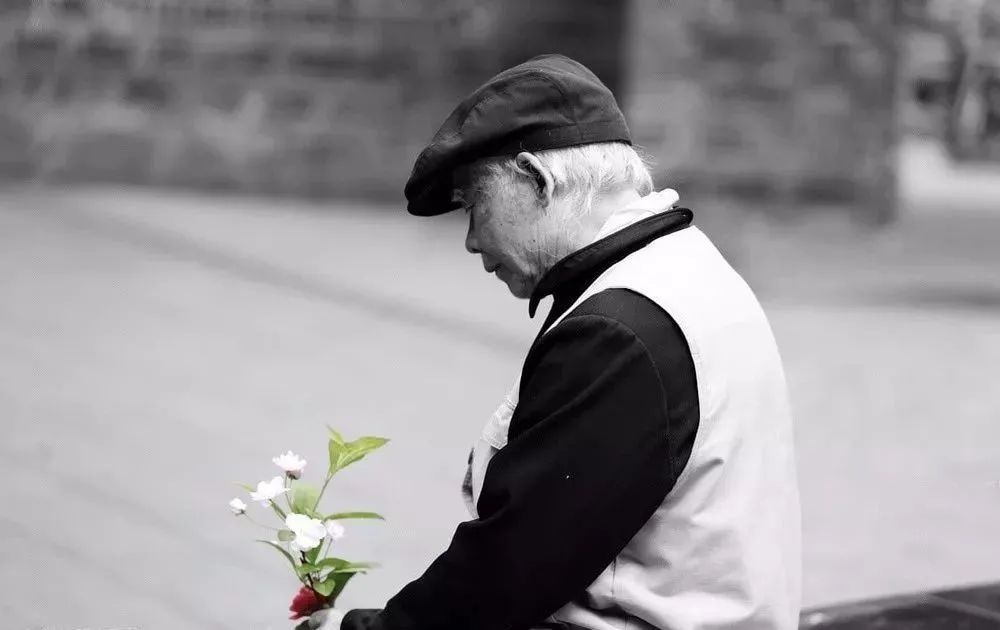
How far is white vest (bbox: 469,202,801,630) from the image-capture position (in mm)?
1947

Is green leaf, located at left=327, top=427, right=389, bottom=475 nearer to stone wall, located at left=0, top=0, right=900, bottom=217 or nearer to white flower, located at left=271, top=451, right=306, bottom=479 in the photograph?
white flower, located at left=271, top=451, right=306, bottom=479

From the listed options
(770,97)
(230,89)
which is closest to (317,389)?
(230,89)

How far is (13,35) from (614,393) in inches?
377

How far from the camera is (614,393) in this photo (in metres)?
1.87

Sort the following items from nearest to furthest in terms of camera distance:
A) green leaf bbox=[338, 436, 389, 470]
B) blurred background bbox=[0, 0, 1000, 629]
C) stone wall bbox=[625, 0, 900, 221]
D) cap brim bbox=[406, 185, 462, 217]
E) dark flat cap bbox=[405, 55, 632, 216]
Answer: dark flat cap bbox=[405, 55, 632, 216], cap brim bbox=[406, 185, 462, 217], green leaf bbox=[338, 436, 389, 470], blurred background bbox=[0, 0, 1000, 629], stone wall bbox=[625, 0, 900, 221]

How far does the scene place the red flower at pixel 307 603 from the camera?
7.24ft

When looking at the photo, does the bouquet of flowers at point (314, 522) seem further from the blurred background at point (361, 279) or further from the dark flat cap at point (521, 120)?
the blurred background at point (361, 279)

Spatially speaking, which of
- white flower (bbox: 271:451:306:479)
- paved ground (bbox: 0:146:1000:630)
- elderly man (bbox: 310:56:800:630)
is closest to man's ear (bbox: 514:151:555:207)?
elderly man (bbox: 310:56:800:630)

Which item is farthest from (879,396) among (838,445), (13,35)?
(13,35)

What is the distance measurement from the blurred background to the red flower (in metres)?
1.78

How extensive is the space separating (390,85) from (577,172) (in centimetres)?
924

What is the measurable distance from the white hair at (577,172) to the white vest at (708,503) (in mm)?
104

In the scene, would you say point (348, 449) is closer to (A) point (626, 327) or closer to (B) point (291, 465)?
(B) point (291, 465)

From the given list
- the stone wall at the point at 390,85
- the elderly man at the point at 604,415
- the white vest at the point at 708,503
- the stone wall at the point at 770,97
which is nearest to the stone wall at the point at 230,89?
the stone wall at the point at 390,85
